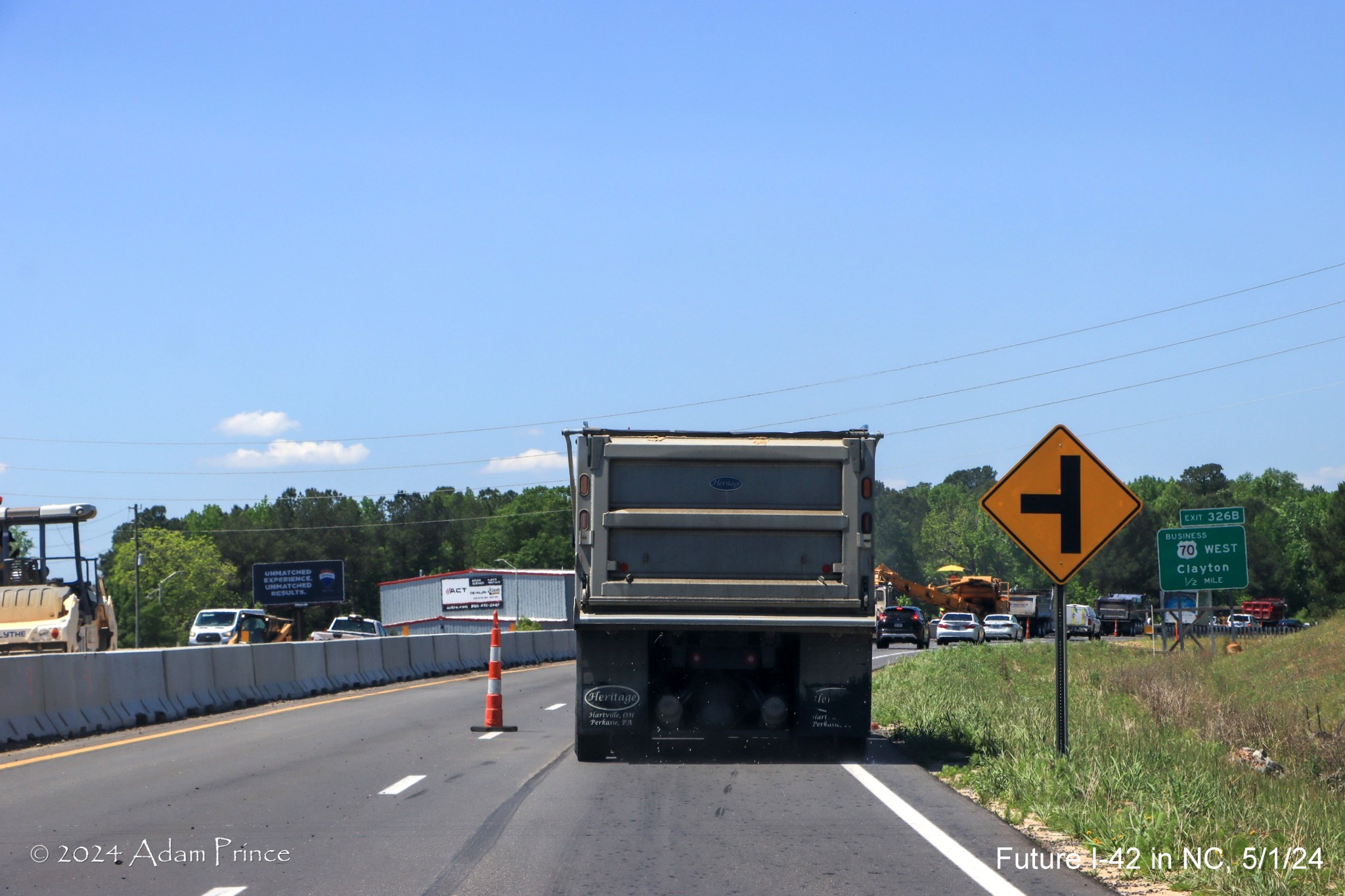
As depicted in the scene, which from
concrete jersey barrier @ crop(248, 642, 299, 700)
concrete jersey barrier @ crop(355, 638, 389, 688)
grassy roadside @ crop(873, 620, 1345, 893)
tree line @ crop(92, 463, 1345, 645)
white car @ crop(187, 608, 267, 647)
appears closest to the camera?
grassy roadside @ crop(873, 620, 1345, 893)

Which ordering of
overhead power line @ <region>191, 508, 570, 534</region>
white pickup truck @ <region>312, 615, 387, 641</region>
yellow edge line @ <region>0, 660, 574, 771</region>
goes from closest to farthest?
yellow edge line @ <region>0, 660, 574, 771</region>
white pickup truck @ <region>312, 615, 387, 641</region>
overhead power line @ <region>191, 508, 570, 534</region>

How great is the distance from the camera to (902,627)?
2376 inches

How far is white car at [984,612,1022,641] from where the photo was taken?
69562 millimetres

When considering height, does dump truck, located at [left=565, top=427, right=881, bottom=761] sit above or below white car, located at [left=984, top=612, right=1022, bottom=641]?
above

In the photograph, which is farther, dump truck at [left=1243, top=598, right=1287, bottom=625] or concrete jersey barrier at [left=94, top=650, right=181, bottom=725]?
dump truck at [left=1243, top=598, right=1287, bottom=625]

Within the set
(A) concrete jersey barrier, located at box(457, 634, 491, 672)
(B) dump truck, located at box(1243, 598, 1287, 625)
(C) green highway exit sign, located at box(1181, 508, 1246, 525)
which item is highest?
(C) green highway exit sign, located at box(1181, 508, 1246, 525)

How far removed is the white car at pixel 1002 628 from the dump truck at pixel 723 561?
58.7 meters

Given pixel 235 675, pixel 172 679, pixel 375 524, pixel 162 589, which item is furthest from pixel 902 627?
pixel 375 524

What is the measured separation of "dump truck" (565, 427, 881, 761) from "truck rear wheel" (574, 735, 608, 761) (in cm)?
3

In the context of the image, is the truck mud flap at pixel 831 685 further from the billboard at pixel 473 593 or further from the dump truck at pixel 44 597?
the billboard at pixel 473 593

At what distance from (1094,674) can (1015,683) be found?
Answer: 2.00 metres

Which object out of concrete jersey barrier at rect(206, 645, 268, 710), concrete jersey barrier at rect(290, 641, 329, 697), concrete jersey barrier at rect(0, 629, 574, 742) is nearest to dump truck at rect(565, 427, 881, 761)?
concrete jersey barrier at rect(0, 629, 574, 742)

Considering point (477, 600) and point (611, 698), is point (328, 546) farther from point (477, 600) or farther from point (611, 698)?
point (611, 698)

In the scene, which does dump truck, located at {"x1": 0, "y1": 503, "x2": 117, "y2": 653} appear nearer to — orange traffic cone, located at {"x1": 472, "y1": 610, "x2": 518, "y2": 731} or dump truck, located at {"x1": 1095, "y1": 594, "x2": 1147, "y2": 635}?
orange traffic cone, located at {"x1": 472, "y1": 610, "x2": 518, "y2": 731}
